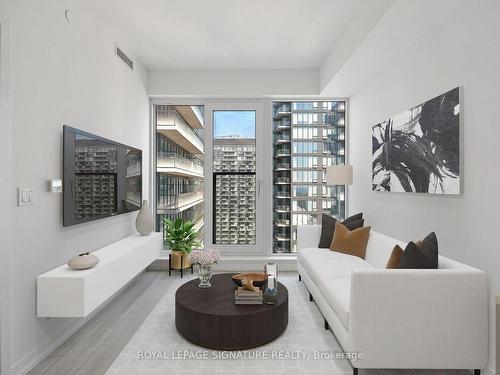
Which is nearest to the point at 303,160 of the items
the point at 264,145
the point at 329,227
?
the point at 264,145

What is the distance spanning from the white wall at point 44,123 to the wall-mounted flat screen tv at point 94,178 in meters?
0.08

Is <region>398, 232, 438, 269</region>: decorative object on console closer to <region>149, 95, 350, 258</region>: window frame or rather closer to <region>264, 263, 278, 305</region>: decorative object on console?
<region>264, 263, 278, 305</region>: decorative object on console

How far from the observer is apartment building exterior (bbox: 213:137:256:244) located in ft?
16.5

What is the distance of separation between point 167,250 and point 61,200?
2.67 m

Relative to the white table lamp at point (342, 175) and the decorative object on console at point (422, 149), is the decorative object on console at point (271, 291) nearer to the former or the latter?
the decorative object on console at point (422, 149)

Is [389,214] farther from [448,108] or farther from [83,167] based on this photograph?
[83,167]

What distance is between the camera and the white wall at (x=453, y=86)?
81.0 inches

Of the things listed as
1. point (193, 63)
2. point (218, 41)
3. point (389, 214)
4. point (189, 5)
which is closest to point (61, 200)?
point (189, 5)

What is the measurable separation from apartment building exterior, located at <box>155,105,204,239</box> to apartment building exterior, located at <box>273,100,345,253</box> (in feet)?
3.83

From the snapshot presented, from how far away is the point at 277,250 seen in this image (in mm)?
5109

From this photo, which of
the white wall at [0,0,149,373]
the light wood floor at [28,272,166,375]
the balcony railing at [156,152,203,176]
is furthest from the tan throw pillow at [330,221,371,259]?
the white wall at [0,0,149,373]

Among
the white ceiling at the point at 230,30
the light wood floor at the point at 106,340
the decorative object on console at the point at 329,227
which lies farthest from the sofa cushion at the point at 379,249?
the white ceiling at the point at 230,30

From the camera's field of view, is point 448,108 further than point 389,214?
No

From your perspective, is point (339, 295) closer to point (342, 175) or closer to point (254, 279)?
point (254, 279)
